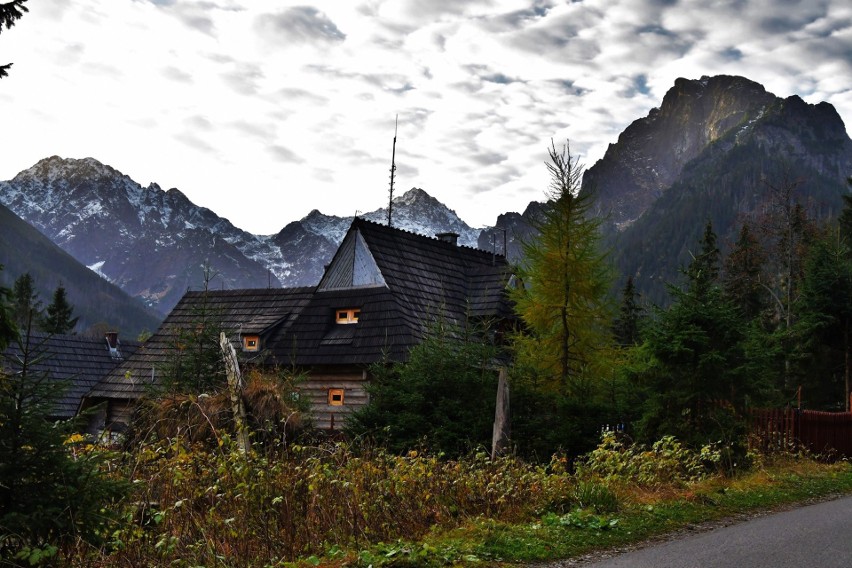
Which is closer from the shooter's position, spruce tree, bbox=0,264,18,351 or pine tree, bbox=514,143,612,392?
spruce tree, bbox=0,264,18,351

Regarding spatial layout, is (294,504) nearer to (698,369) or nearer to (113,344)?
(698,369)

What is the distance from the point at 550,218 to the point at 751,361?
600 cm

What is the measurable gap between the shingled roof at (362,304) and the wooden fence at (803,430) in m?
11.5

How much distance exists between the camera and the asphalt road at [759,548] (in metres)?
8.24

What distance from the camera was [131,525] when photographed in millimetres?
7785

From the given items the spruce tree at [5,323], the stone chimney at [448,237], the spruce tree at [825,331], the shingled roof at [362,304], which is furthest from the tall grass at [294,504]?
the stone chimney at [448,237]

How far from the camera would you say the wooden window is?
29.5 metres

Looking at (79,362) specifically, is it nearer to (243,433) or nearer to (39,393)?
(243,433)

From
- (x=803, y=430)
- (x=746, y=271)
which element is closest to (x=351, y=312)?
(x=803, y=430)

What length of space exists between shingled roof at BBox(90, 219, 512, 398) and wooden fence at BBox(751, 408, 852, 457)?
37.8 feet

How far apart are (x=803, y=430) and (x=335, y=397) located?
623 inches

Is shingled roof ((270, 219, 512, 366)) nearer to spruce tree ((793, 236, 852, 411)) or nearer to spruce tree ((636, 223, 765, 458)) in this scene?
spruce tree ((793, 236, 852, 411))

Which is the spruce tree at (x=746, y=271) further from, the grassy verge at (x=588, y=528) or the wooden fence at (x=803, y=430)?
the grassy verge at (x=588, y=528)

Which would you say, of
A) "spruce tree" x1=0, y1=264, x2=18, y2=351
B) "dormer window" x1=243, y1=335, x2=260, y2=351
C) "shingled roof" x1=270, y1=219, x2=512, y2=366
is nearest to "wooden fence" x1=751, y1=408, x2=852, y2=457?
"shingled roof" x1=270, y1=219, x2=512, y2=366
